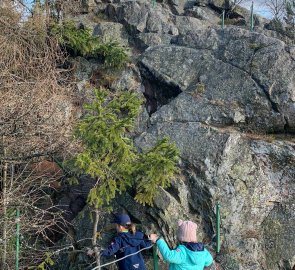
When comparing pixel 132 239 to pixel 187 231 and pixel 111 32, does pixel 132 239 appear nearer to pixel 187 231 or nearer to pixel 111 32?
pixel 187 231

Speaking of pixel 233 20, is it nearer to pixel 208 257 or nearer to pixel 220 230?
pixel 220 230

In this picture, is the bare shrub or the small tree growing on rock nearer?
the bare shrub

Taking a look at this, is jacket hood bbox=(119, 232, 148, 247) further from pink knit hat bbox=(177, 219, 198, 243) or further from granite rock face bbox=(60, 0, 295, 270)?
granite rock face bbox=(60, 0, 295, 270)

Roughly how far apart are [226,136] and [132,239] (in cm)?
427

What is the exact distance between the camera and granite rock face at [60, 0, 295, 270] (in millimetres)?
9633

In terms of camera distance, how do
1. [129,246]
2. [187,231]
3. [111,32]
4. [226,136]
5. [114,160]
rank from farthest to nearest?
[111,32] → [226,136] → [114,160] → [129,246] → [187,231]

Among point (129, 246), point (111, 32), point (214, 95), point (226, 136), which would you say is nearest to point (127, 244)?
point (129, 246)

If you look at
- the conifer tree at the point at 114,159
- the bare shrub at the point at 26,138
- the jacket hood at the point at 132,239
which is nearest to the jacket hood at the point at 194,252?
the jacket hood at the point at 132,239

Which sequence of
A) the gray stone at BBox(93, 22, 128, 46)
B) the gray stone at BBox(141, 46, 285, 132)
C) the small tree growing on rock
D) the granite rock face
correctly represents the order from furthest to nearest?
1. the gray stone at BBox(93, 22, 128, 46)
2. the gray stone at BBox(141, 46, 285, 132)
3. the granite rock face
4. the small tree growing on rock

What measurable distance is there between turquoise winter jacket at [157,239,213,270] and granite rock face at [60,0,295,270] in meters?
3.34

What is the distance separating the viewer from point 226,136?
10.7 metres

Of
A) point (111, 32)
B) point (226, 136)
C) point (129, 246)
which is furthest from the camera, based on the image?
point (111, 32)

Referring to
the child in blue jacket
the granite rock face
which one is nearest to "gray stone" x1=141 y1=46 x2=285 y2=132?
the granite rock face

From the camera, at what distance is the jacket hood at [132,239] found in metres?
7.16
